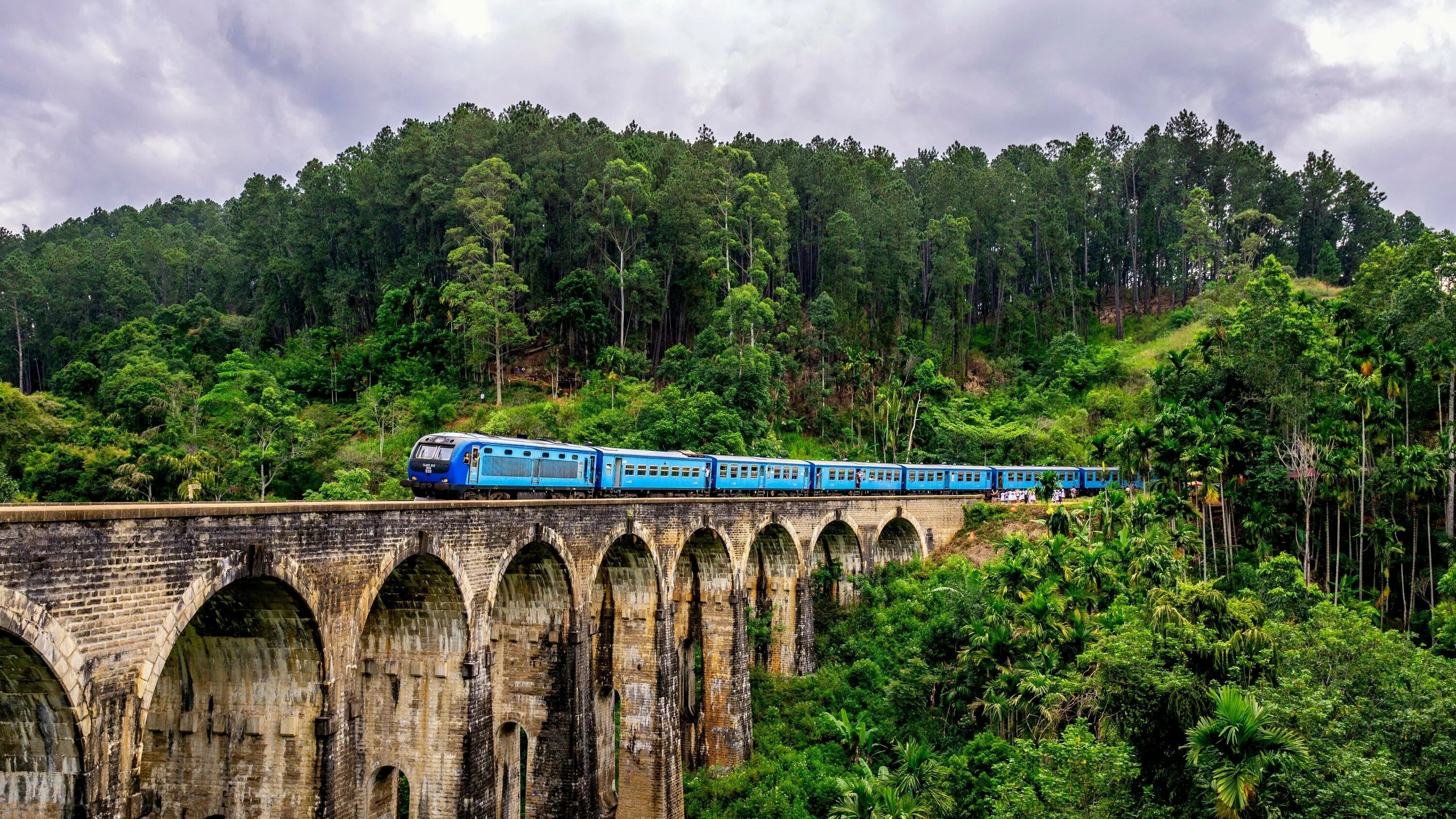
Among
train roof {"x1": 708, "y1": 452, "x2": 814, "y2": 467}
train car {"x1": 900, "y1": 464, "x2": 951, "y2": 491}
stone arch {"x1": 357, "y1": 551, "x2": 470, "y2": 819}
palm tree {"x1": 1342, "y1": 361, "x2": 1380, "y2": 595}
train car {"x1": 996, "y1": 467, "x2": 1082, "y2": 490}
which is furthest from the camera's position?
train car {"x1": 996, "y1": 467, "x2": 1082, "y2": 490}

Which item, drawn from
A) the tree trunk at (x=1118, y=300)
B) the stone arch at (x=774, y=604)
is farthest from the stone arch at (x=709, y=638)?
the tree trunk at (x=1118, y=300)

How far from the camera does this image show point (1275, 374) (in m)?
34.7

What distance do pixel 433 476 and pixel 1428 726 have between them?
68.2 ft

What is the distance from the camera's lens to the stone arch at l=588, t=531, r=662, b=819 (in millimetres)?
25859

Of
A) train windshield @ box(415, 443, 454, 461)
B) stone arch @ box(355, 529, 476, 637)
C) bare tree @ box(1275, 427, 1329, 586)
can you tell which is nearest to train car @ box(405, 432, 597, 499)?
train windshield @ box(415, 443, 454, 461)

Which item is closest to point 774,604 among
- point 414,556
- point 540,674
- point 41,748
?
point 540,674

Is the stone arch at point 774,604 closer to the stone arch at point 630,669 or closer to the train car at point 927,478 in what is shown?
the stone arch at point 630,669

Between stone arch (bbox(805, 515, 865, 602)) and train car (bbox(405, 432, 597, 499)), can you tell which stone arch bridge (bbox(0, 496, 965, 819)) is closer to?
train car (bbox(405, 432, 597, 499))

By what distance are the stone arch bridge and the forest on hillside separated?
504cm

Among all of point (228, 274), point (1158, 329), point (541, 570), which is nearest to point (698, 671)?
point (541, 570)

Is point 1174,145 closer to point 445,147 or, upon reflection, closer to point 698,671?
point 445,147

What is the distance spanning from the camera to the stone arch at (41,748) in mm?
10234

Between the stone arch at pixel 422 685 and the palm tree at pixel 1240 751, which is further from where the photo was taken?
the stone arch at pixel 422 685

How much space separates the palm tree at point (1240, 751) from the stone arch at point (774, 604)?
755 inches
